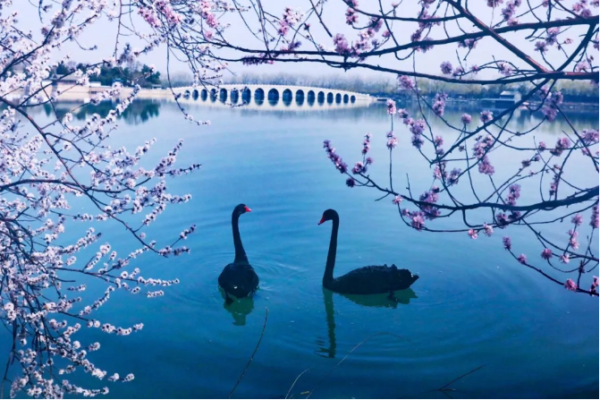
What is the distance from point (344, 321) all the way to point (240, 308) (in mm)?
1488

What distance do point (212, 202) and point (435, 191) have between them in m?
8.56

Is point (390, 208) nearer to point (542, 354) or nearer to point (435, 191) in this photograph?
point (542, 354)

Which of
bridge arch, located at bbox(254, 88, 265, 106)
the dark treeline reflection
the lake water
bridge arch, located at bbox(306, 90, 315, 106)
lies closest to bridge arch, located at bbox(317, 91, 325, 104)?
bridge arch, located at bbox(306, 90, 315, 106)

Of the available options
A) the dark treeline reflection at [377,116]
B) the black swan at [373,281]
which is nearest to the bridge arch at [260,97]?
the dark treeline reflection at [377,116]

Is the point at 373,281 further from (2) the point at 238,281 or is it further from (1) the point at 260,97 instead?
(1) the point at 260,97

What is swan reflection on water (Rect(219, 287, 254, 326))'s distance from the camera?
281 inches

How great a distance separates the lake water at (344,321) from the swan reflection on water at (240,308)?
3 centimetres

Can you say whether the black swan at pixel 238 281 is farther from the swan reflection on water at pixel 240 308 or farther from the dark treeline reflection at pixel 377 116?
the dark treeline reflection at pixel 377 116

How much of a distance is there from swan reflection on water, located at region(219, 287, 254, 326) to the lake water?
27mm

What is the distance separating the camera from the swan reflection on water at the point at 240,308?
7.13 m

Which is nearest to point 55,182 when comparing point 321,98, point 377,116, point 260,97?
point 377,116

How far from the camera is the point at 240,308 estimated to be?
744cm

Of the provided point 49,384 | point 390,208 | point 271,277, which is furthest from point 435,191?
point 390,208

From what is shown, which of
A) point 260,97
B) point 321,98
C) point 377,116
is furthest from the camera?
point 260,97
